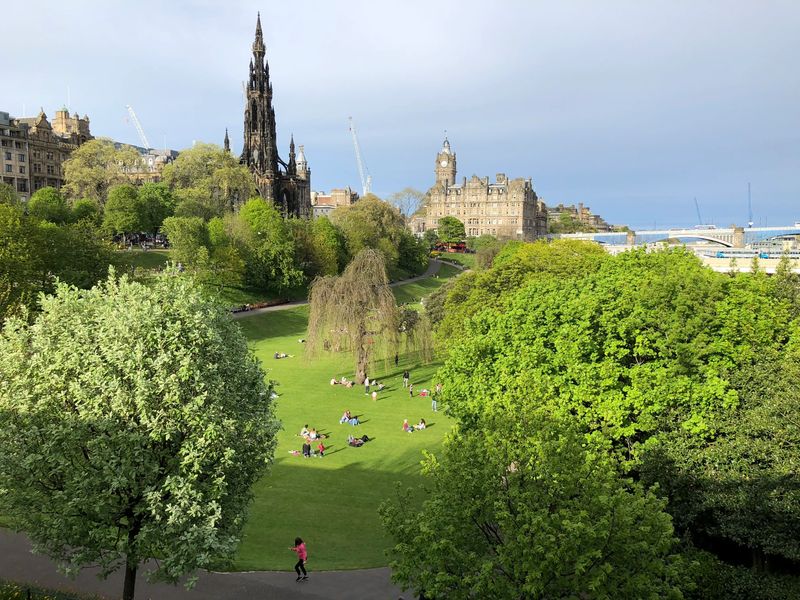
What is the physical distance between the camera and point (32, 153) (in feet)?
343

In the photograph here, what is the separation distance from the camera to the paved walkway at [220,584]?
16797 millimetres

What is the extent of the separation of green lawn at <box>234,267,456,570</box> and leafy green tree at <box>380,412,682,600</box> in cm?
646

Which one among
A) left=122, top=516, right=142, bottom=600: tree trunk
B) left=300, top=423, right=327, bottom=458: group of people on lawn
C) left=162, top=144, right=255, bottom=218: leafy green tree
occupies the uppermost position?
left=162, top=144, right=255, bottom=218: leafy green tree

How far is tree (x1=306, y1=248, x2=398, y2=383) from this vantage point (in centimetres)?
4119

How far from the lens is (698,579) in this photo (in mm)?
17703

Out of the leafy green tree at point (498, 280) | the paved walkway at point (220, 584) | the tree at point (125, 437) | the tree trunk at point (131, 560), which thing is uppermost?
the leafy green tree at point (498, 280)

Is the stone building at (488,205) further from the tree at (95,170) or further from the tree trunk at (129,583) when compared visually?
the tree trunk at (129,583)

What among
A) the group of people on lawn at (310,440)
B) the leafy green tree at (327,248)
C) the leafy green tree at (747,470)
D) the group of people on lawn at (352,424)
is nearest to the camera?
the leafy green tree at (747,470)

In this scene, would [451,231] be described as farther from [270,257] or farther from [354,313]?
[354,313]

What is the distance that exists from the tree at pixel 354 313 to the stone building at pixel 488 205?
14047 cm

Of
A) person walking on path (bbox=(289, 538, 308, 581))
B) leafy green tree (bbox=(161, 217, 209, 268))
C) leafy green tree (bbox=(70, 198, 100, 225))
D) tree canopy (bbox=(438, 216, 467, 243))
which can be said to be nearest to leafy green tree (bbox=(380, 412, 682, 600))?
person walking on path (bbox=(289, 538, 308, 581))

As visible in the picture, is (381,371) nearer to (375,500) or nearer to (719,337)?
(375,500)

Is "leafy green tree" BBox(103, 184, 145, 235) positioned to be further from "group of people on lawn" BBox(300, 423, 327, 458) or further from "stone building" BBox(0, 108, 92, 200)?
"group of people on lawn" BBox(300, 423, 327, 458)

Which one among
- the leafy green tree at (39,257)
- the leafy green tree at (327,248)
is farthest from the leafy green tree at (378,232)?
the leafy green tree at (39,257)
